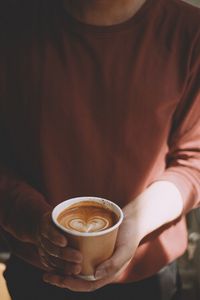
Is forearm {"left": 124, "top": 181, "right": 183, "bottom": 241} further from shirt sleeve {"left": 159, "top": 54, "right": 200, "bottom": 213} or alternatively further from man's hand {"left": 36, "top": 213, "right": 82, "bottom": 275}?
man's hand {"left": 36, "top": 213, "right": 82, "bottom": 275}

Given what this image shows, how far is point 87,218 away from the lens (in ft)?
2.71

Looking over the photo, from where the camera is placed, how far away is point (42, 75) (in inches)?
39.8

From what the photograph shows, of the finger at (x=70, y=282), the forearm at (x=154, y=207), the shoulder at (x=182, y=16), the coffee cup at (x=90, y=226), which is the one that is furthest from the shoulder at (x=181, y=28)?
the finger at (x=70, y=282)

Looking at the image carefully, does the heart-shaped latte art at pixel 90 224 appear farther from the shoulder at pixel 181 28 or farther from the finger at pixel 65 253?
the shoulder at pixel 181 28

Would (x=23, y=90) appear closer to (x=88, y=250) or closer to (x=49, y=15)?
(x=49, y=15)

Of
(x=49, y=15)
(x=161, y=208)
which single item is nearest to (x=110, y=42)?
(x=49, y=15)

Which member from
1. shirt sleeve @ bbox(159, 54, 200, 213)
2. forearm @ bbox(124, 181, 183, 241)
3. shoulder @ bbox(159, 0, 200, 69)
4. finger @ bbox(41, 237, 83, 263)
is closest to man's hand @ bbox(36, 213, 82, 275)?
finger @ bbox(41, 237, 83, 263)

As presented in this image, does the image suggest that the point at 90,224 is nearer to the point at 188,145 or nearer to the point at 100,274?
the point at 100,274

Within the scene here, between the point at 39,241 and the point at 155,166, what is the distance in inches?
13.9

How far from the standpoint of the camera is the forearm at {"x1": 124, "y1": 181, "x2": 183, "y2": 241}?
0.95 meters

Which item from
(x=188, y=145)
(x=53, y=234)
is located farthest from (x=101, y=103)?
(x=53, y=234)

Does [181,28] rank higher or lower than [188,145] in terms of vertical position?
higher

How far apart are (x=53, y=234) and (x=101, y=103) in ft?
1.18

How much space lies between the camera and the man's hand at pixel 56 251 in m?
0.79
